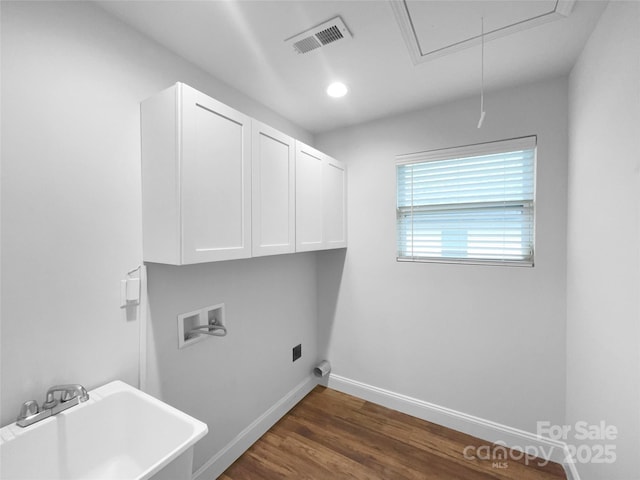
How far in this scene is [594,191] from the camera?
1416 millimetres

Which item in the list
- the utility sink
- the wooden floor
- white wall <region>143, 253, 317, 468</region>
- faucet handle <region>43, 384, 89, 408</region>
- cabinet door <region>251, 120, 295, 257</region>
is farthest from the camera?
the wooden floor

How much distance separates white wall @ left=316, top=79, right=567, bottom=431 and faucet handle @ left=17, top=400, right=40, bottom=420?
212 cm

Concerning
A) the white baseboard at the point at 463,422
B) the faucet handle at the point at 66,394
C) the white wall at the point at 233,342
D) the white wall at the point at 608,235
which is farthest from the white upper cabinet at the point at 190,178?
the white baseboard at the point at 463,422

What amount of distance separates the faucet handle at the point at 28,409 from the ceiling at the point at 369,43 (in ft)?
5.48

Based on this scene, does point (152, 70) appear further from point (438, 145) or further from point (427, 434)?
point (427, 434)

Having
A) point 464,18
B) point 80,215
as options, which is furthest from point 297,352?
point 464,18

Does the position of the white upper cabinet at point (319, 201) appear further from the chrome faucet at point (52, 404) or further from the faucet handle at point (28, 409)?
the faucet handle at point (28, 409)

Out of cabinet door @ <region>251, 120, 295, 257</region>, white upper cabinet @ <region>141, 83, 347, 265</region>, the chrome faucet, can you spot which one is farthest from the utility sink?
cabinet door @ <region>251, 120, 295, 257</region>

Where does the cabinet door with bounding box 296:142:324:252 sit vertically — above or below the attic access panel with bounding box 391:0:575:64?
below

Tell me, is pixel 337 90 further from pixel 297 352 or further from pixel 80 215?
pixel 297 352

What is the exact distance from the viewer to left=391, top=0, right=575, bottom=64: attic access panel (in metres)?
1.27

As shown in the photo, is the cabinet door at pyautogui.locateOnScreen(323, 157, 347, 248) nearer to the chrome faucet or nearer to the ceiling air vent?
the ceiling air vent

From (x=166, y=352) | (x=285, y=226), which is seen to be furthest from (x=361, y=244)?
(x=166, y=352)

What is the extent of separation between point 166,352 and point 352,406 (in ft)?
5.64
